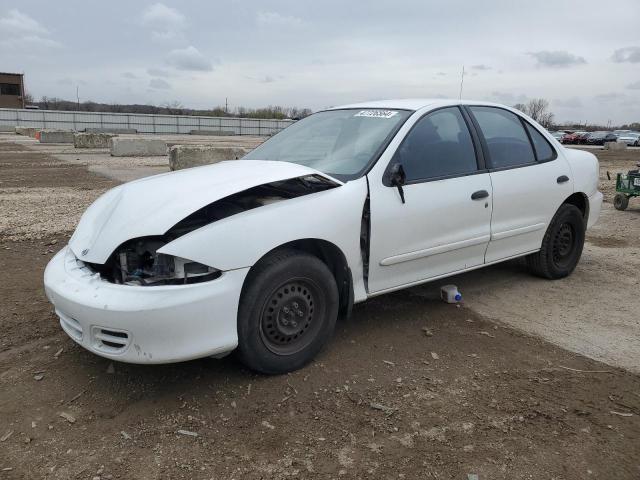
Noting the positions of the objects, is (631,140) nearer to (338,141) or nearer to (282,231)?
(338,141)

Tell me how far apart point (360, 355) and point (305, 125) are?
6.96 feet

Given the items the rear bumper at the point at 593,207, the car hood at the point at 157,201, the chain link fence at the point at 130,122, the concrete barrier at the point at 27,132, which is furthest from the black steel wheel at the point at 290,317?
the chain link fence at the point at 130,122

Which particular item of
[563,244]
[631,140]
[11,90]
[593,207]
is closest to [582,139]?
[631,140]

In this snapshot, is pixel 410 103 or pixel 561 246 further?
pixel 561 246

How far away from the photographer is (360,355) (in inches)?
141

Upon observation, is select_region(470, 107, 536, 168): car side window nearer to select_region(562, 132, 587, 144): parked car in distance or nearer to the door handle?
the door handle

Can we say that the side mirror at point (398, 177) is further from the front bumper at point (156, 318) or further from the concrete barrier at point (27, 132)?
the concrete barrier at point (27, 132)

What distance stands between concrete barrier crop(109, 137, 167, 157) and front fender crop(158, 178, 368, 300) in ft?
62.9

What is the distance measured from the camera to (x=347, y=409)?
116 inches

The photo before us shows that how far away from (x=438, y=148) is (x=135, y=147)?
1904 cm

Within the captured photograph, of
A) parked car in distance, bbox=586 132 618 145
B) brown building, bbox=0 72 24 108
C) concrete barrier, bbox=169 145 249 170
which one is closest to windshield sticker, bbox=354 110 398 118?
concrete barrier, bbox=169 145 249 170

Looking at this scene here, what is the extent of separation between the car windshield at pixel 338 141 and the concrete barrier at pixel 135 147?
17.7 meters

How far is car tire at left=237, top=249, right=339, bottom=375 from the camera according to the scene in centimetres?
301

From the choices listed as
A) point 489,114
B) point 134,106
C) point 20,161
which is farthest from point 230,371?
point 134,106
